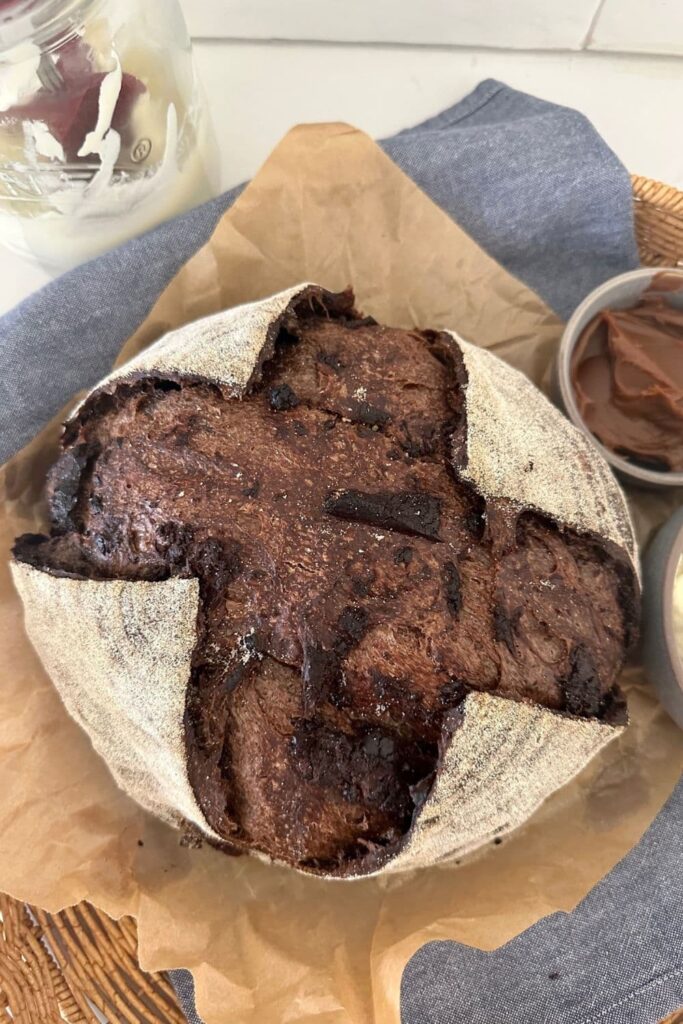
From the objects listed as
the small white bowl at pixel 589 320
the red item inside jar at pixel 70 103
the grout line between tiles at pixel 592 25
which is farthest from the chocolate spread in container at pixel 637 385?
the red item inside jar at pixel 70 103

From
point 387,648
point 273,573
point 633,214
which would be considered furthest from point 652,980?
point 633,214

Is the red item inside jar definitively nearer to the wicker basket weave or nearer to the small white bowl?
A: the small white bowl

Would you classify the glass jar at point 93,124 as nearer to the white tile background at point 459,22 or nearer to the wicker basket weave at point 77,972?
the white tile background at point 459,22

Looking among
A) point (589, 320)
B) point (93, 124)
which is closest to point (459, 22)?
point (589, 320)

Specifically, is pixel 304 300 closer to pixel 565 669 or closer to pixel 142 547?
pixel 142 547

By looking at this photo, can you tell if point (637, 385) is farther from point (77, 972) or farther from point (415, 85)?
point (77, 972)

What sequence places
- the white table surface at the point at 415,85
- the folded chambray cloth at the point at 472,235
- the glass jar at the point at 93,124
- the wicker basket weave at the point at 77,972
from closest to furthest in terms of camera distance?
the glass jar at the point at 93,124
the wicker basket weave at the point at 77,972
the folded chambray cloth at the point at 472,235
the white table surface at the point at 415,85

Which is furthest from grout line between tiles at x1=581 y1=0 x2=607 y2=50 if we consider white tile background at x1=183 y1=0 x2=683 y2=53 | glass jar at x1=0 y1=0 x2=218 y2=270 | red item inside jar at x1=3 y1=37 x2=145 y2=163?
red item inside jar at x1=3 y1=37 x2=145 y2=163
